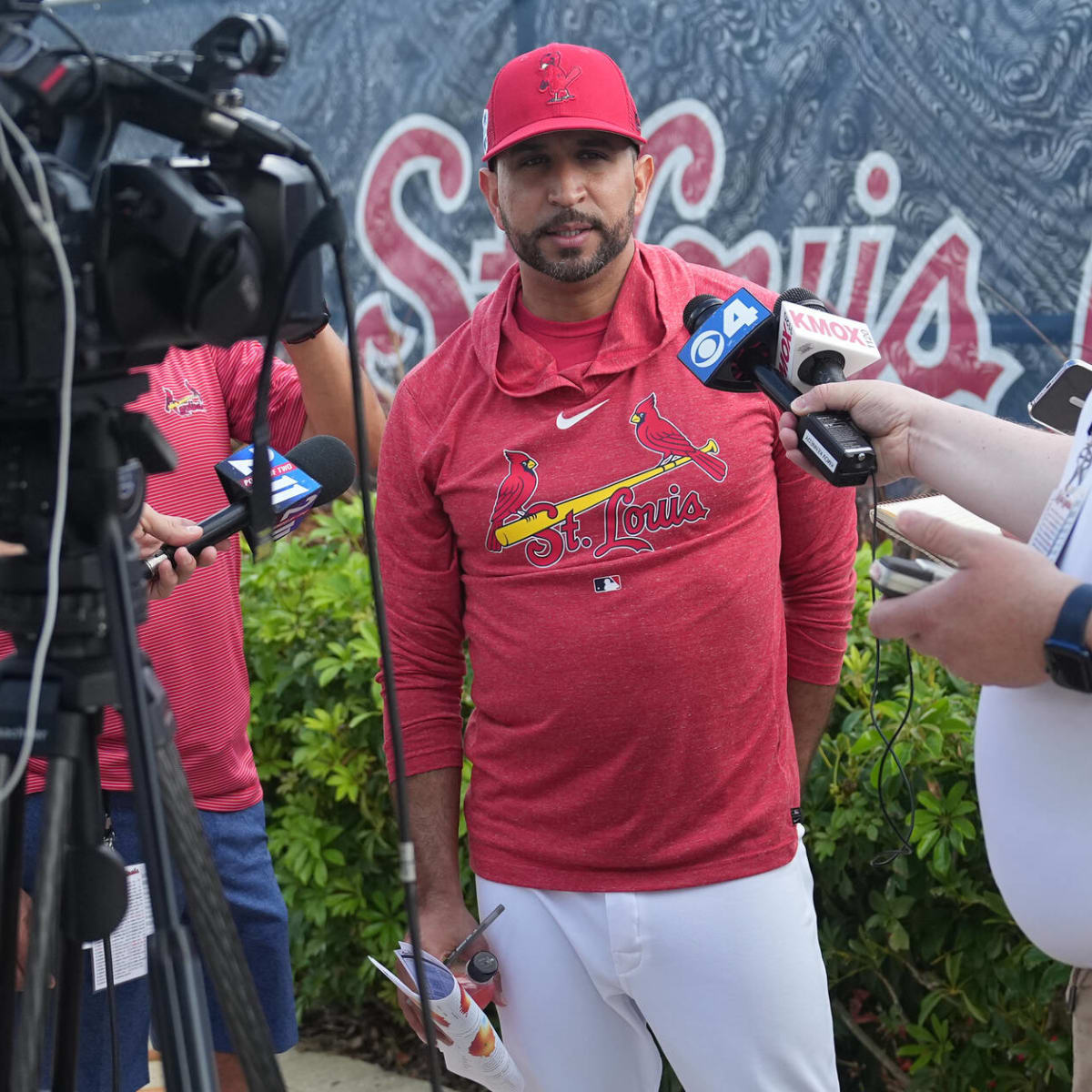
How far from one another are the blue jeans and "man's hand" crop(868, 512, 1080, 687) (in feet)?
4.60

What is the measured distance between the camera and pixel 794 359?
6.07 ft

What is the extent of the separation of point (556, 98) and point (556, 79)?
0.04 metres

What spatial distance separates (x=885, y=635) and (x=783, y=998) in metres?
0.82

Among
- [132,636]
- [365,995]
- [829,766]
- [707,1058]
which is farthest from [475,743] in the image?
[365,995]

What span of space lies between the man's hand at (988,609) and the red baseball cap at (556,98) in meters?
1.07

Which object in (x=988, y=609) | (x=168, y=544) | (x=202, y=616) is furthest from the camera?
(x=202, y=616)

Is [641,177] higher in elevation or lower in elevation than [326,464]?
higher

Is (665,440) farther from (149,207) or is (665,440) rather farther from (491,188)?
(149,207)

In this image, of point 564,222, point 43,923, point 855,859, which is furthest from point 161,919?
point 855,859

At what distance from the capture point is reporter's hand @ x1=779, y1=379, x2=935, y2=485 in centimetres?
182

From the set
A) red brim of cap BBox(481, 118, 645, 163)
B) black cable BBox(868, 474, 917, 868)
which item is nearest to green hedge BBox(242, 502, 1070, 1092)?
black cable BBox(868, 474, 917, 868)

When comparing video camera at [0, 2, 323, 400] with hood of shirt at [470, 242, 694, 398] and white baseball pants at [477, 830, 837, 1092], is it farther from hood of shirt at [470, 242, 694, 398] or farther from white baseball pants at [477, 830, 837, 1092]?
white baseball pants at [477, 830, 837, 1092]

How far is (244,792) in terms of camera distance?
98.4 inches

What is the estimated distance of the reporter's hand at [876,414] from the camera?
182cm
